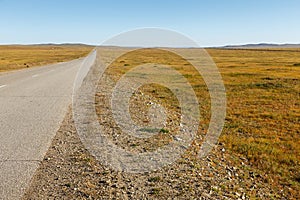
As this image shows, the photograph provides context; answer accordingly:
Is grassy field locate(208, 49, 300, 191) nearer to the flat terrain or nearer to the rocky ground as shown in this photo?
the flat terrain

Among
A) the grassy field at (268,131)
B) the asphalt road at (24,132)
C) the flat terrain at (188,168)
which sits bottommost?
the grassy field at (268,131)

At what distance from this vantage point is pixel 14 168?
507 cm

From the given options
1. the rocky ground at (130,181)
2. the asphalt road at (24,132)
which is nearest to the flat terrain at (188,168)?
the rocky ground at (130,181)

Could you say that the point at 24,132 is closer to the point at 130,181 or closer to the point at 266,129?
the point at 130,181

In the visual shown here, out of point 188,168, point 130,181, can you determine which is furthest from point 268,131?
point 130,181

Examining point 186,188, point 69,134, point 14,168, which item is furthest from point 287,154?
point 14,168

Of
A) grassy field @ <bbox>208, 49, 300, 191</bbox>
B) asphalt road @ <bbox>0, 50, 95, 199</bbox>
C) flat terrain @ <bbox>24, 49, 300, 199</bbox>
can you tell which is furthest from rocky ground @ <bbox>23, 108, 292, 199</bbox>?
grassy field @ <bbox>208, 49, 300, 191</bbox>

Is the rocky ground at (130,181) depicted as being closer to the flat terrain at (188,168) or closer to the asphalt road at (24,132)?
the flat terrain at (188,168)

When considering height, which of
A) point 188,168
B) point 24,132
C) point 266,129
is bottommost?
point 266,129

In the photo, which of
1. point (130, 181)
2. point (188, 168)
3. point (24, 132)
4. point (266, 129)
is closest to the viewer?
point (130, 181)

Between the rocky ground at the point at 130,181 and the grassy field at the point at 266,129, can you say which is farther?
the grassy field at the point at 266,129

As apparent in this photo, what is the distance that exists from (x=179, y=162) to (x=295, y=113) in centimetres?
1178

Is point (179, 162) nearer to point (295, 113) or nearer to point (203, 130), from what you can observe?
point (203, 130)

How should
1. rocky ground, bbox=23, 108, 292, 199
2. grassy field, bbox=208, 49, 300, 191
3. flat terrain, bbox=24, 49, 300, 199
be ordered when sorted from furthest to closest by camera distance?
grassy field, bbox=208, 49, 300, 191 < flat terrain, bbox=24, 49, 300, 199 < rocky ground, bbox=23, 108, 292, 199
